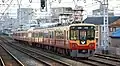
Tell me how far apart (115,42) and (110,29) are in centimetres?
1716

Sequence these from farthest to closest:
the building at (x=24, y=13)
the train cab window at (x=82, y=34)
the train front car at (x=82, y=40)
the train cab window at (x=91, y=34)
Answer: the building at (x=24, y=13), the train cab window at (x=91, y=34), the train cab window at (x=82, y=34), the train front car at (x=82, y=40)

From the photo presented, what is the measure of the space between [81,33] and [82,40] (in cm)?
57

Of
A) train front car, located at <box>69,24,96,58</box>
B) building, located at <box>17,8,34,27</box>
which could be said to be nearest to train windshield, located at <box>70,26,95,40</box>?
train front car, located at <box>69,24,96,58</box>

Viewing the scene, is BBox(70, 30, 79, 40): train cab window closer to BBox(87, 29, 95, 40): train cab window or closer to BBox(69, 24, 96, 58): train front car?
BBox(69, 24, 96, 58): train front car

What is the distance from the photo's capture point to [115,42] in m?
35.1

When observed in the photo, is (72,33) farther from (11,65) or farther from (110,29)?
(110,29)

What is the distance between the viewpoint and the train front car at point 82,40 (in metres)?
23.6

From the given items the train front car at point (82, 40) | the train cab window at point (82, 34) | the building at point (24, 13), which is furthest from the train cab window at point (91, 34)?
the building at point (24, 13)

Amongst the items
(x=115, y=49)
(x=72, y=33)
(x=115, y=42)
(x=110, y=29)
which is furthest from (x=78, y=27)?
(x=110, y=29)

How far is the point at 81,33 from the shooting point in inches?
942

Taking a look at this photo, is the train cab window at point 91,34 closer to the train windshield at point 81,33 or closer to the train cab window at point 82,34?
the train windshield at point 81,33

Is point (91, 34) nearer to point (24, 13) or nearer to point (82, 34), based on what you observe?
point (82, 34)

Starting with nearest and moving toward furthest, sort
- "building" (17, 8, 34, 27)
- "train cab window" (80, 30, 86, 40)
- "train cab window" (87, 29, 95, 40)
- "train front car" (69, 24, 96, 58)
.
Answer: "train front car" (69, 24, 96, 58) → "train cab window" (80, 30, 86, 40) → "train cab window" (87, 29, 95, 40) → "building" (17, 8, 34, 27)

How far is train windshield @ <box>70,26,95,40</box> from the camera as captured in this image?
78.0ft
